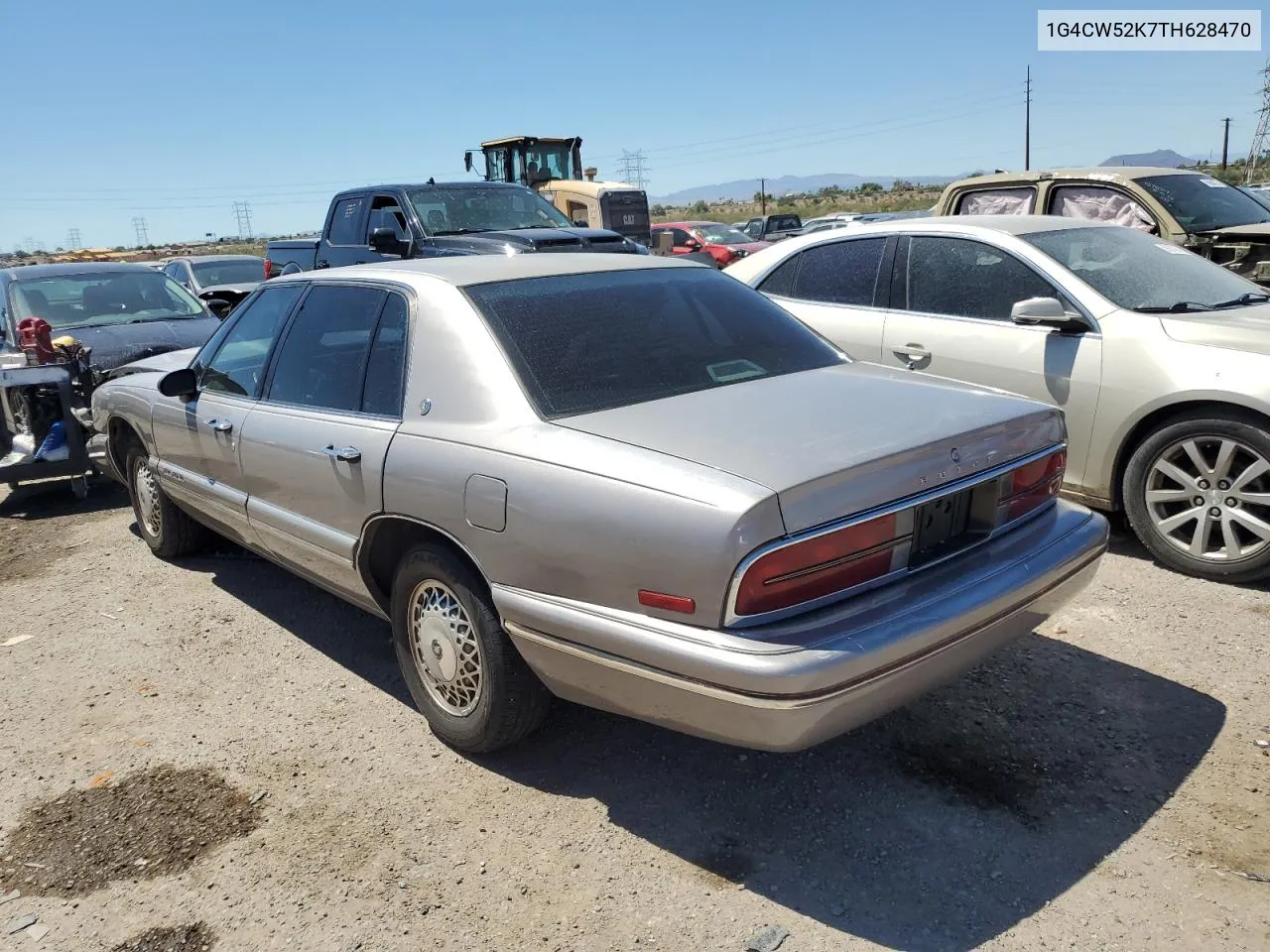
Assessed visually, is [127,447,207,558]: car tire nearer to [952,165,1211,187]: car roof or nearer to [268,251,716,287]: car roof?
[268,251,716,287]: car roof

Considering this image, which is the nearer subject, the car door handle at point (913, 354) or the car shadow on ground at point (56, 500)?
the car door handle at point (913, 354)

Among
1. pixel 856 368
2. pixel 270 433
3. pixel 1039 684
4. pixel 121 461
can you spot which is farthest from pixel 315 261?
pixel 1039 684

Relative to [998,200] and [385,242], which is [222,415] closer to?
[385,242]

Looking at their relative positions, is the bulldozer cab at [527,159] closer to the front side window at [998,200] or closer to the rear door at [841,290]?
the front side window at [998,200]

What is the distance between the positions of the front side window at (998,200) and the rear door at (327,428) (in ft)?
20.2

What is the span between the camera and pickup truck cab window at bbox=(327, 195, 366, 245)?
33.4 feet

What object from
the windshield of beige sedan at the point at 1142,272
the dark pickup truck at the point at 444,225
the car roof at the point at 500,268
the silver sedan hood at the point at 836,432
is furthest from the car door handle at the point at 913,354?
the dark pickup truck at the point at 444,225

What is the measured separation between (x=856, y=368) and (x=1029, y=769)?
1502 mm

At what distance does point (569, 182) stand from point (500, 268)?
14.6 metres

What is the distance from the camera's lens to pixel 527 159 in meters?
18.2

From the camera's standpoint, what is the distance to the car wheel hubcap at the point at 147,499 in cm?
560

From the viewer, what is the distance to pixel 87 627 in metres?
4.87

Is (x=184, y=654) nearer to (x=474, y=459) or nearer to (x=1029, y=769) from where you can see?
(x=474, y=459)

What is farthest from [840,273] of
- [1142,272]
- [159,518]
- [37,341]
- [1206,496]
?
[37,341]
